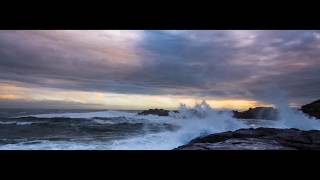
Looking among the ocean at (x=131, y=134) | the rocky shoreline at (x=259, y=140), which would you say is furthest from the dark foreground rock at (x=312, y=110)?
the rocky shoreline at (x=259, y=140)

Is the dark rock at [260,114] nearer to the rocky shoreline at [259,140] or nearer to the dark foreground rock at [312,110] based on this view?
the dark foreground rock at [312,110]

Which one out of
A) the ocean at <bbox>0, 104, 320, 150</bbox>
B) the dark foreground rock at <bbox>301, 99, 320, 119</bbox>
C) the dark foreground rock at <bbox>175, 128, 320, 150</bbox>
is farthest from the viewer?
the dark foreground rock at <bbox>301, 99, 320, 119</bbox>

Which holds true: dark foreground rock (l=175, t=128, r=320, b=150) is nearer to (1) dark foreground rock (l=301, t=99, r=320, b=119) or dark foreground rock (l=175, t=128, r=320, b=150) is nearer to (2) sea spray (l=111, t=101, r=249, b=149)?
(2) sea spray (l=111, t=101, r=249, b=149)

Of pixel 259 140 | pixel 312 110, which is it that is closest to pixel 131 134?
pixel 259 140

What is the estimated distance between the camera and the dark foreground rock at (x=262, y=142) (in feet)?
12.9

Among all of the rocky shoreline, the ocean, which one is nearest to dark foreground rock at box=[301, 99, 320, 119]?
the ocean

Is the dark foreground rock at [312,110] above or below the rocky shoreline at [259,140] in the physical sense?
above

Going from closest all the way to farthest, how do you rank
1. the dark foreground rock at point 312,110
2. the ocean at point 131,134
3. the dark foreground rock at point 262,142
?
the dark foreground rock at point 262,142, the ocean at point 131,134, the dark foreground rock at point 312,110

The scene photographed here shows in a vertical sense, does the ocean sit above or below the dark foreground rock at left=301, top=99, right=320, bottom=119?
below

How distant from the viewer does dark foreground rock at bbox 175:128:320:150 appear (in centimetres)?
393
